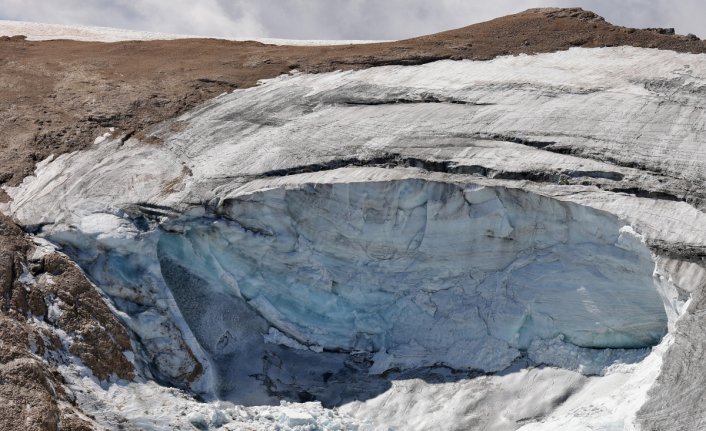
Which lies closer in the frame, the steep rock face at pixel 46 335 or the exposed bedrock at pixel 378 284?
the steep rock face at pixel 46 335

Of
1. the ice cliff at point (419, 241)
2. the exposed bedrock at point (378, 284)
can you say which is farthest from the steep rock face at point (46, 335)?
the exposed bedrock at point (378, 284)

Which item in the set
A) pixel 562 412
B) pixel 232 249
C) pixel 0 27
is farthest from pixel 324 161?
pixel 0 27

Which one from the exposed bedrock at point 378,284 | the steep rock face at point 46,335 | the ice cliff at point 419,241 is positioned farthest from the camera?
the exposed bedrock at point 378,284

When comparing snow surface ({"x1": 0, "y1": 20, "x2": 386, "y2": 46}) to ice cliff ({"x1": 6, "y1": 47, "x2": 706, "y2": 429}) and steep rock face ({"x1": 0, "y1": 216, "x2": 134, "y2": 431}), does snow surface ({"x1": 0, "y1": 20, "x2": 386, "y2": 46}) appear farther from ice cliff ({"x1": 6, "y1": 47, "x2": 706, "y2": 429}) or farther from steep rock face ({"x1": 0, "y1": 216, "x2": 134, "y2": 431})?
steep rock face ({"x1": 0, "y1": 216, "x2": 134, "y2": 431})

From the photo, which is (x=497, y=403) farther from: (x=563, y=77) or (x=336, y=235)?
(x=563, y=77)

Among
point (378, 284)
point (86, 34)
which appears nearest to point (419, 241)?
point (378, 284)

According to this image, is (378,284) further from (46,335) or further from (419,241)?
(46,335)

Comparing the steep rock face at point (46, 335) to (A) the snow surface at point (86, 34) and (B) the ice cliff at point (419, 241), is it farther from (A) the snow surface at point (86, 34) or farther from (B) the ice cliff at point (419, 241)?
(A) the snow surface at point (86, 34)
